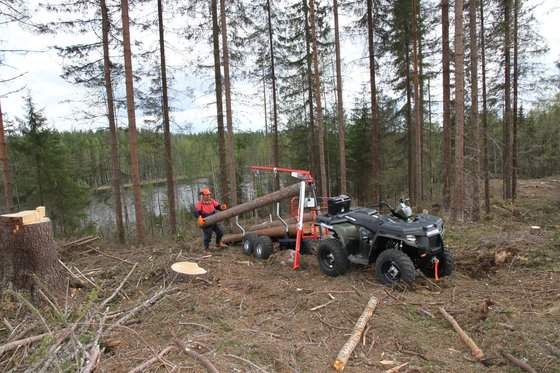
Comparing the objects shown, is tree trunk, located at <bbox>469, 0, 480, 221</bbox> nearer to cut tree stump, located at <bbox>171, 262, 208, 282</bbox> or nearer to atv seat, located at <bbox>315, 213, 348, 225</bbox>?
atv seat, located at <bbox>315, 213, 348, 225</bbox>

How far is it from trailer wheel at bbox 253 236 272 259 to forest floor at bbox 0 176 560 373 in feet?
2.98

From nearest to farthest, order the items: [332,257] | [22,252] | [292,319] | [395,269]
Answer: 1. [292,319]
2. [22,252]
3. [395,269]
4. [332,257]

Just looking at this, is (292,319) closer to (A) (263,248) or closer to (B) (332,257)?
(B) (332,257)

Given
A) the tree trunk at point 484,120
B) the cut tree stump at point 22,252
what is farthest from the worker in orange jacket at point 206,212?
the tree trunk at point 484,120

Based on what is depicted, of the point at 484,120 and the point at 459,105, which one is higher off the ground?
the point at 484,120

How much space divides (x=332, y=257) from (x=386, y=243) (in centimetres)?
102

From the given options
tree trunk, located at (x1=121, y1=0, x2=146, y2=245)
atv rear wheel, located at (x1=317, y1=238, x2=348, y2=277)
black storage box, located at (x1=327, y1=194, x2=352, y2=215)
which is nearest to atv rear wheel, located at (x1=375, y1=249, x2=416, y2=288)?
atv rear wheel, located at (x1=317, y1=238, x2=348, y2=277)

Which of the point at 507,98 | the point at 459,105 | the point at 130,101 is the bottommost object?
the point at 459,105

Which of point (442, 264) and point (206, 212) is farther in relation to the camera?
point (206, 212)

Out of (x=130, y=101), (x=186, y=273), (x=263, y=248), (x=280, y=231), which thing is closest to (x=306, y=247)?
(x=280, y=231)

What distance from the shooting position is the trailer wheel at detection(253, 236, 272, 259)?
7.73m

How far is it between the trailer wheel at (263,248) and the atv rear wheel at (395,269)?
2833mm

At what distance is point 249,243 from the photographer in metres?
8.23

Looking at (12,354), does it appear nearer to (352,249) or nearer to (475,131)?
(352,249)
